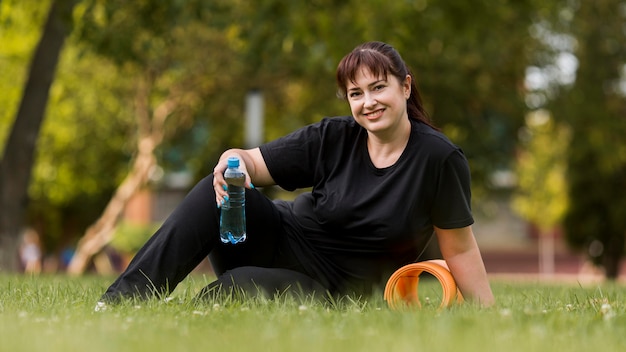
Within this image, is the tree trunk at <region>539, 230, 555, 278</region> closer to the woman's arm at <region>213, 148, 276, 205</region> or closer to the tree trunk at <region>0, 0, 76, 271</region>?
the tree trunk at <region>0, 0, 76, 271</region>

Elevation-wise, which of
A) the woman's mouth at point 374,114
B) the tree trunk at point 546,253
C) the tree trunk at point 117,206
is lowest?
the tree trunk at point 546,253

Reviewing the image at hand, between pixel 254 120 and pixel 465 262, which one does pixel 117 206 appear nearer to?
pixel 254 120

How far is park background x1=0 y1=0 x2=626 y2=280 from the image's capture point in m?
12.0

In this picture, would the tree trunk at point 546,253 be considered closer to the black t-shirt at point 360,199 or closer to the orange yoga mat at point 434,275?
the black t-shirt at point 360,199

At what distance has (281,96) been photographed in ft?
63.8

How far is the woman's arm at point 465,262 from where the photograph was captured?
4.37 meters

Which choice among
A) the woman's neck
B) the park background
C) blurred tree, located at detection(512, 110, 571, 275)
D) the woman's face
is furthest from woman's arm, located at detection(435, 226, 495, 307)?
blurred tree, located at detection(512, 110, 571, 275)

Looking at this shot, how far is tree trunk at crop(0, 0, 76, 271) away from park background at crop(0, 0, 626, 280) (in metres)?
0.02

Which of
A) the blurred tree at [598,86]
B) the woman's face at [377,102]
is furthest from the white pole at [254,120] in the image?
the woman's face at [377,102]

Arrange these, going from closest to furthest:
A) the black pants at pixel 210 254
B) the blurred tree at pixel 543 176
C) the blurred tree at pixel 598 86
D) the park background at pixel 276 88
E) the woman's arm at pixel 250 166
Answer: the black pants at pixel 210 254 → the woman's arm at pixel 250 166 → the park background at pixel 276 88 → the blurred tree at pixel 598 86 → the blurred tree at pixel 543 176

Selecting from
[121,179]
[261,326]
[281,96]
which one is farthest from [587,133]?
[261,326]

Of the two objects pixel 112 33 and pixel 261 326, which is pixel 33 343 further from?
pixel 112 33

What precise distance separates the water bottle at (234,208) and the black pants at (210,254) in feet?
0.16

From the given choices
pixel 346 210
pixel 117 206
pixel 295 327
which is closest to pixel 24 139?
pixel 117 206
